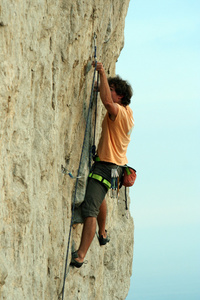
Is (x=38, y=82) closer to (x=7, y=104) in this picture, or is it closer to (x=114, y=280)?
(x=7, y=104)

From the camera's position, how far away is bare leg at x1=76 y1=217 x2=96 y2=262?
7.50 m

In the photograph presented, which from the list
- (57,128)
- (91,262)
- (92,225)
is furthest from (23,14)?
(91,262)

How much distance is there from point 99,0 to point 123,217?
607cm

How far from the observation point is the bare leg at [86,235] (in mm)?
7504

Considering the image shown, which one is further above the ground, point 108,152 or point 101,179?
point 108,152

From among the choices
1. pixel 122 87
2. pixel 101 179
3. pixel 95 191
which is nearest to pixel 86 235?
pixel 95 191

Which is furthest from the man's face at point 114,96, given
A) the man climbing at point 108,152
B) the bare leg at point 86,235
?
the bare leg at point 86,235

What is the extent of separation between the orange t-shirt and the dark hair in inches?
7.5

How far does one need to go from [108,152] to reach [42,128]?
177 centimetres

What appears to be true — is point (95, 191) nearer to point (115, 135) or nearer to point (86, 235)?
point (86, 235)

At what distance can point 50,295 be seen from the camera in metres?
7.03

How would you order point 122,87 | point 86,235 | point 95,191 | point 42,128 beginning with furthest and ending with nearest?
point 122,87 < point 95,191 < point 86,235 < point 42,128

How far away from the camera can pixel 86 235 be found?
24.6 feet

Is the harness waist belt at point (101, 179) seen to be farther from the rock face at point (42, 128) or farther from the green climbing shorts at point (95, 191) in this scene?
the rock face at point (42, 128)
